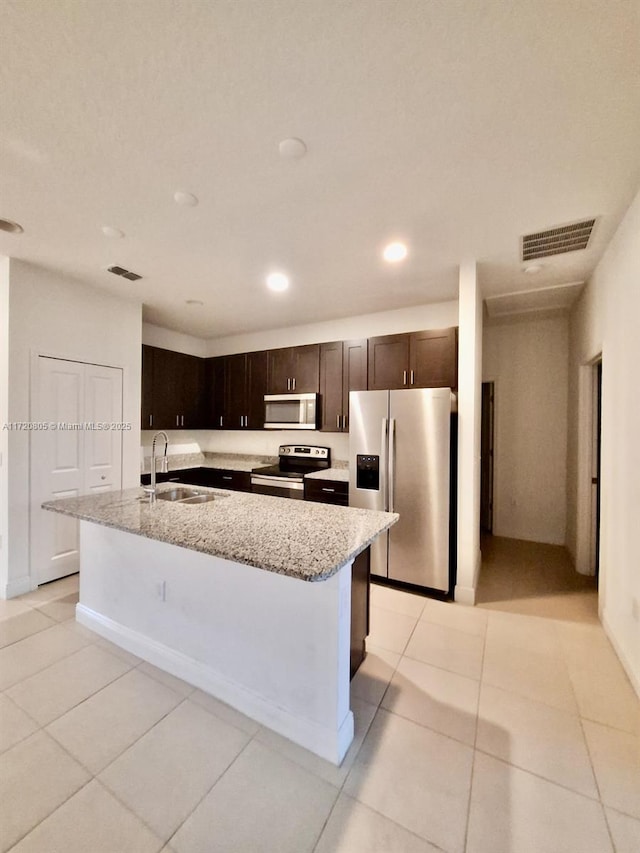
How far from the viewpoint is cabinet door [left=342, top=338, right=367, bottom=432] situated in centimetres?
374

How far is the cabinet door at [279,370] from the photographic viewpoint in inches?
167

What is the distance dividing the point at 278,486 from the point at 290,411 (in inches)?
35.5

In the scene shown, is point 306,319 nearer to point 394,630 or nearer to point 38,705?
point 394,630

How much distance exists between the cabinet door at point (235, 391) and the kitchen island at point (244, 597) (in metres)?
2.38

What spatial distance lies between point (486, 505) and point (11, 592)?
498 cm

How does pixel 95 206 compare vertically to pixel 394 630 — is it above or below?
above

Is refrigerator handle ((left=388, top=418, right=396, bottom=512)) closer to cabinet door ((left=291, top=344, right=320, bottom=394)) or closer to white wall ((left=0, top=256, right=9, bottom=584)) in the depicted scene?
cabinet door ((left=291, top=344, right=320, bottom=394))

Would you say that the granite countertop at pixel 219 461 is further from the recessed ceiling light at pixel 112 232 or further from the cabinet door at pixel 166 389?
the recessed ceiling light at pixel 112 232

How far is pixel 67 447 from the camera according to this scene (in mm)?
3125

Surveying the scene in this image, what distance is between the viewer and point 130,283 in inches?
125

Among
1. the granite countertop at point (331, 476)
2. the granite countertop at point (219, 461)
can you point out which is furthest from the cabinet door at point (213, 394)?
the granite countertop at point (331, 476)

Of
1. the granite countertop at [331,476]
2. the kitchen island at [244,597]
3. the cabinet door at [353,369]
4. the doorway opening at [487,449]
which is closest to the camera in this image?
the kitchen island at [244,597]

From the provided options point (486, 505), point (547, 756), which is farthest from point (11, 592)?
point (486, 505)

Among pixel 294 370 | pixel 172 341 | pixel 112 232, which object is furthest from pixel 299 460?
pixel 112 232
